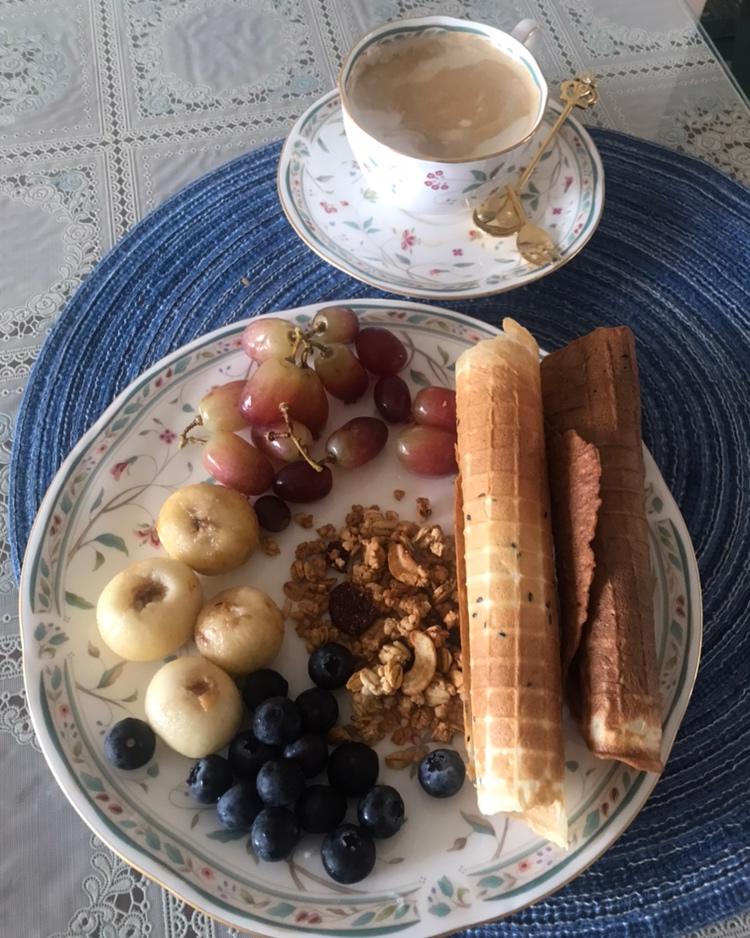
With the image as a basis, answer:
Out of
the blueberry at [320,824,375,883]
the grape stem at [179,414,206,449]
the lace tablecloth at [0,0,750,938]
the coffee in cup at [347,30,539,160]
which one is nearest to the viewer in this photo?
the blueberry at [320,824,375,883]

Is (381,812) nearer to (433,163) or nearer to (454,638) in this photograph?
(454,638)

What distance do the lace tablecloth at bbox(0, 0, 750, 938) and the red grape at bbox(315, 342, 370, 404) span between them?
430 mm

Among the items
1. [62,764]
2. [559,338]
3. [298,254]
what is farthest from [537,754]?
[298,254]

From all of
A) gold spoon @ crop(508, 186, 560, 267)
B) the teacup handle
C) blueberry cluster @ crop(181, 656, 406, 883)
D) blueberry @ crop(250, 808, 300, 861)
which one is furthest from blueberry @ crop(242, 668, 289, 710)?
the teacup handle

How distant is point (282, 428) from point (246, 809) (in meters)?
0.40

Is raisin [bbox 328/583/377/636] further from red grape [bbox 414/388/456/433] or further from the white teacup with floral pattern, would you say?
the white teacup with floral pattern

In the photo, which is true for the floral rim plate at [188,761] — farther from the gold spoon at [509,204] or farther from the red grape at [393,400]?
the gold spoon at [509,204]

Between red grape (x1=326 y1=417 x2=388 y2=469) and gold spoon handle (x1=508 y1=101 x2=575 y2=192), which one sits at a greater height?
gold spoon handle (x1=508 y1=101 x2=575 y2=192)

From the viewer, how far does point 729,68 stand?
4.76 ft

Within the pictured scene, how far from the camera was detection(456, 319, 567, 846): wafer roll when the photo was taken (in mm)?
701

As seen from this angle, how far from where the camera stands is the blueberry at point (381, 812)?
708mm

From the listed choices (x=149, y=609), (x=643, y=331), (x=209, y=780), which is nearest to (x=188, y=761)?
(x=209, y=780)

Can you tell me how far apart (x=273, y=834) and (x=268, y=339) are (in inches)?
21.4

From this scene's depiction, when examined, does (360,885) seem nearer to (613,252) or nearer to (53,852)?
(53,852)
